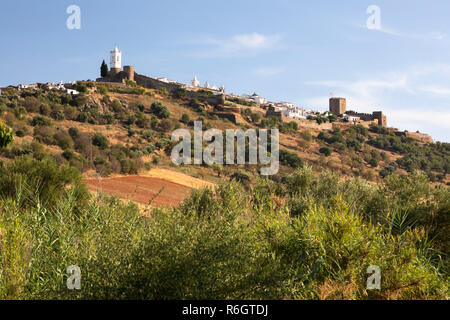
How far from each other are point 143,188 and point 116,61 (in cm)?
5689

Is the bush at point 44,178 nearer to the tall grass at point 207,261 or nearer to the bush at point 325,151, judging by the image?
the tall grass at point 207,261

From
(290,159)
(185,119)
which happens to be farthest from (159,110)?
(290,159)

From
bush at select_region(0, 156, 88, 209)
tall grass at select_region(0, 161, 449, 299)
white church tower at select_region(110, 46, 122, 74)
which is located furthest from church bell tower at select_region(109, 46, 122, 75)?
tall grass at select_region(0, 161, 449, 299)

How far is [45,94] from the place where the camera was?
1923 inches

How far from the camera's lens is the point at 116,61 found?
250 ft

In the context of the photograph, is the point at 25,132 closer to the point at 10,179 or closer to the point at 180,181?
the point at 180,181

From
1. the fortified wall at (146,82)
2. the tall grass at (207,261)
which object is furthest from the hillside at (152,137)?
the tall grass at (207,261)

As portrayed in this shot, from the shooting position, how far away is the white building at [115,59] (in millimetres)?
76000

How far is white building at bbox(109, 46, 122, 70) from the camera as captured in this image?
7600 cm

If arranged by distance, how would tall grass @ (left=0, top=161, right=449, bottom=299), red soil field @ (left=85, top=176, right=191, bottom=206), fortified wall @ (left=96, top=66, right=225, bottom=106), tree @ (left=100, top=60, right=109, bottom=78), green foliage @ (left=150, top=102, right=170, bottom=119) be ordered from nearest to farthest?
1. tall grass @ (left=0, top=161, right=449, bottom=299)
2. red soil field @ (left=85, top=176, right=191, bottom=206)
3. green foliage @ (left=150, top=102, right=170, bottom=119)
4. fortified wall @ (left=96, top=66, right=225, bottom=106)
5. tree @ (left=100, top=60, right=109, bottom=78)

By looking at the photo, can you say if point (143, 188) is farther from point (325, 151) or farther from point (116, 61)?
point (116, 61)

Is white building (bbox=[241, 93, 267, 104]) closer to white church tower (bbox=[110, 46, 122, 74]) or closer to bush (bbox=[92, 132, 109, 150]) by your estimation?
white church tower (bbox=[110, 46, 122, 74])

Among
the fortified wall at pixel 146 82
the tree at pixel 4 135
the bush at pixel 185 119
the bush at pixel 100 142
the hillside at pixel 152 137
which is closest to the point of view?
the tree at pixel 4 135

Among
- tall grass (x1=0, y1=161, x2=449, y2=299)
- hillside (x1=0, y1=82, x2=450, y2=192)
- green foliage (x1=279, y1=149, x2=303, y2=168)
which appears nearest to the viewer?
tall grass (x1=0, y1=161, x2=449, y2=299)
